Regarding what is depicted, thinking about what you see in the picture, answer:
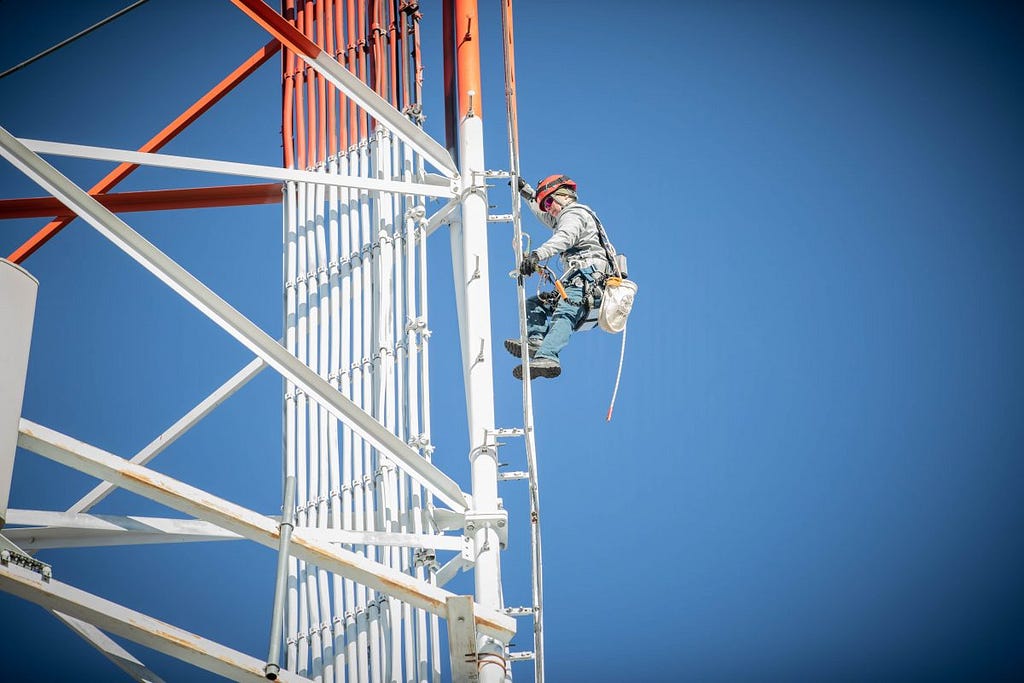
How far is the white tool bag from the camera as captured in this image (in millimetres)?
13375

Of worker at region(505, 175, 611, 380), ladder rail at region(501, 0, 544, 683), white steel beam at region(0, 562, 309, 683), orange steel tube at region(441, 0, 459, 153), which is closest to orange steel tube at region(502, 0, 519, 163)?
ladder rail at region(501, 0, 544, 683)

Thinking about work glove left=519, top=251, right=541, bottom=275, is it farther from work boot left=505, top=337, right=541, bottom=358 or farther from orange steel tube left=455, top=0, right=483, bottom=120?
orange steel tube left=455, top=0, right=483, bottom=120

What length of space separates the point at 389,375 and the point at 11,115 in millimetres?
36835

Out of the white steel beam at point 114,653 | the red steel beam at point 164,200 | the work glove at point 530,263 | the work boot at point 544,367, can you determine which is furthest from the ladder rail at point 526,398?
the white steel beam at point 114,653

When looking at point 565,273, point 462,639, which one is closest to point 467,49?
point 565,273

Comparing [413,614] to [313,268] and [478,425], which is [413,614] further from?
[313,268]

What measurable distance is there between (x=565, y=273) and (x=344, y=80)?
11.5 feet

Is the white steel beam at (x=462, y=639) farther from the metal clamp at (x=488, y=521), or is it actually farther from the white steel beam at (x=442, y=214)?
the white steel beam at (x=442, y=214)

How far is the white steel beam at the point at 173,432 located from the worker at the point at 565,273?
2587mm

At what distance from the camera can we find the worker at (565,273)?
12766 millimetres

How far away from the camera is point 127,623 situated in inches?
293

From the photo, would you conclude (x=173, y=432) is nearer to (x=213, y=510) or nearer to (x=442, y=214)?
(x=442, y=214)

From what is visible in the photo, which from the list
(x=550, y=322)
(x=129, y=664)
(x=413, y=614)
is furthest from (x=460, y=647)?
(x=550, y=322)

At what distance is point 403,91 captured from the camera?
39.0 feet
